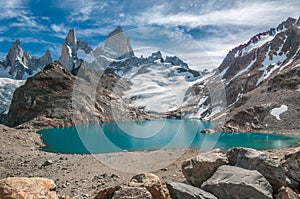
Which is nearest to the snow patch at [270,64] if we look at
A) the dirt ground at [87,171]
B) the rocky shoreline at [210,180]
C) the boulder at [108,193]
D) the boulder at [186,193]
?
the dirt ground at [87,171]

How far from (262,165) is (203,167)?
3.06 m

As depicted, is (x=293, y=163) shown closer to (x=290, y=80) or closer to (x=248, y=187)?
(x=248, y=187)

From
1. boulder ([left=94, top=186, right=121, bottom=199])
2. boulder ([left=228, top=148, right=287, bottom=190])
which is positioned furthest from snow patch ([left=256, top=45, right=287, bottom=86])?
boulder ([left=94, top=186, right=121, bottom=199])

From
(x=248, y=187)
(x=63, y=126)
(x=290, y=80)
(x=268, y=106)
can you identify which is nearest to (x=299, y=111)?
(x=268, y=106)

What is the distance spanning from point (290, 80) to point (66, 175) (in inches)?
4093

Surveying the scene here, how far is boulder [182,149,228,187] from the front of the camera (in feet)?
46.8

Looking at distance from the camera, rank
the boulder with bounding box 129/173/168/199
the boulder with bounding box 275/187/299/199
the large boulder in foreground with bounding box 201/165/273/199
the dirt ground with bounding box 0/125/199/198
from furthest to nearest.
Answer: the dirt ground with bounding box 0/125/199/198 → the boulder with bounding box 129/173/168/199 → the boulder with bounding box 275/187/299/199 → the large boulder in foreground with bounding box 201/165/273/199

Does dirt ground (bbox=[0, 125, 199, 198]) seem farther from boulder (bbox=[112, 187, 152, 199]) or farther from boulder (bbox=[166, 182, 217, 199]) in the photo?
boulder (bbox=[112, 187, 152, 199])

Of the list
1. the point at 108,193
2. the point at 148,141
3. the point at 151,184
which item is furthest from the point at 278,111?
the point at 108,193

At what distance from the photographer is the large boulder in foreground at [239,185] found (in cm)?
1100

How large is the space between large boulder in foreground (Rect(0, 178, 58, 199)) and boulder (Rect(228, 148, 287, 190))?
9.20 metres

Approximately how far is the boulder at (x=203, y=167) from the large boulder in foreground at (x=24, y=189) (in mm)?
7640

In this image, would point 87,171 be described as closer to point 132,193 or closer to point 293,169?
point 132,193

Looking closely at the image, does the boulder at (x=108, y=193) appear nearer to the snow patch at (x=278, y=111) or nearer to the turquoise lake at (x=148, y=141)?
the turquoise lake at (x=148, y=141)
